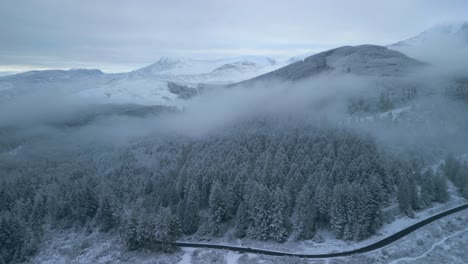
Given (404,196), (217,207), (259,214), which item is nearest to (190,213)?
(217,207)

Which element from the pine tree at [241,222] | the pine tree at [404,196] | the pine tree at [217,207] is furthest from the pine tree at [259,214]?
the pine tree at [404,196]

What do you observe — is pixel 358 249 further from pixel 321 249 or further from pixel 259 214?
pixel 259 214

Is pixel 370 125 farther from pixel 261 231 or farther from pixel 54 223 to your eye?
pixel 54 223

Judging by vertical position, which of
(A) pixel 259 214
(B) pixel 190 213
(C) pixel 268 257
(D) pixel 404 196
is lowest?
(C) pixel 268 257

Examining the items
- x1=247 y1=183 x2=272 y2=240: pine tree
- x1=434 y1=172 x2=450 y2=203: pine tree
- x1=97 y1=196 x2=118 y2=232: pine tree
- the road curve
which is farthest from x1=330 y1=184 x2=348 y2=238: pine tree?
x1=97 y1=196 x2=118 y2=232: pine tree

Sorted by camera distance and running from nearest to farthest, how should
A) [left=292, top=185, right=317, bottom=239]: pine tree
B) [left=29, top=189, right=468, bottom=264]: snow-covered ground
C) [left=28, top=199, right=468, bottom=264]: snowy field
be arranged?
[left=28, top=199, right=468, bottom=264]: snowy field < [left=29, top=189, right=468, bottom=264]: snow-covered ground < [left=292, top=185, right=317, bottom=239]: pine tree

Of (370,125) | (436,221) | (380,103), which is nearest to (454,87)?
(380,103)

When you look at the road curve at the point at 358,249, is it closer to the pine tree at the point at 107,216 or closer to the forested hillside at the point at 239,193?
the forested hillside at the point at 239,193

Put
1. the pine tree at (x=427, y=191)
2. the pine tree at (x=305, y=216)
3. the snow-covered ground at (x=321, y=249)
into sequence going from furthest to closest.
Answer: the pine tree at (x=427, y=191) < the pine tree at (x=305, y=216) < the snow-covered ground at (x=321, y=249)

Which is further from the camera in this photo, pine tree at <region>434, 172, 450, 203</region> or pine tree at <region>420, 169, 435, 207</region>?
pine tree at <region>434, 172, 450, 203</region>

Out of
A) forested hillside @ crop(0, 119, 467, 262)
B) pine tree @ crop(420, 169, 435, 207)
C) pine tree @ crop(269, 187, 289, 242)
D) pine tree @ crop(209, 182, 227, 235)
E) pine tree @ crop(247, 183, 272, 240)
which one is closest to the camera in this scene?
pine tree @ crop(269, 187, 289, 242)

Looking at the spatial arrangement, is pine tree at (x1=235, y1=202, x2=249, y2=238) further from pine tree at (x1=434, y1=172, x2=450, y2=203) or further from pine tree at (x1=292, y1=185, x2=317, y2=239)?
pine tree at (x1=434, y1=172, x2=450, y2=203)

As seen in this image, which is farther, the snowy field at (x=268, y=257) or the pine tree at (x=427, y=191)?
the pine tree at (x=427, y=191)
